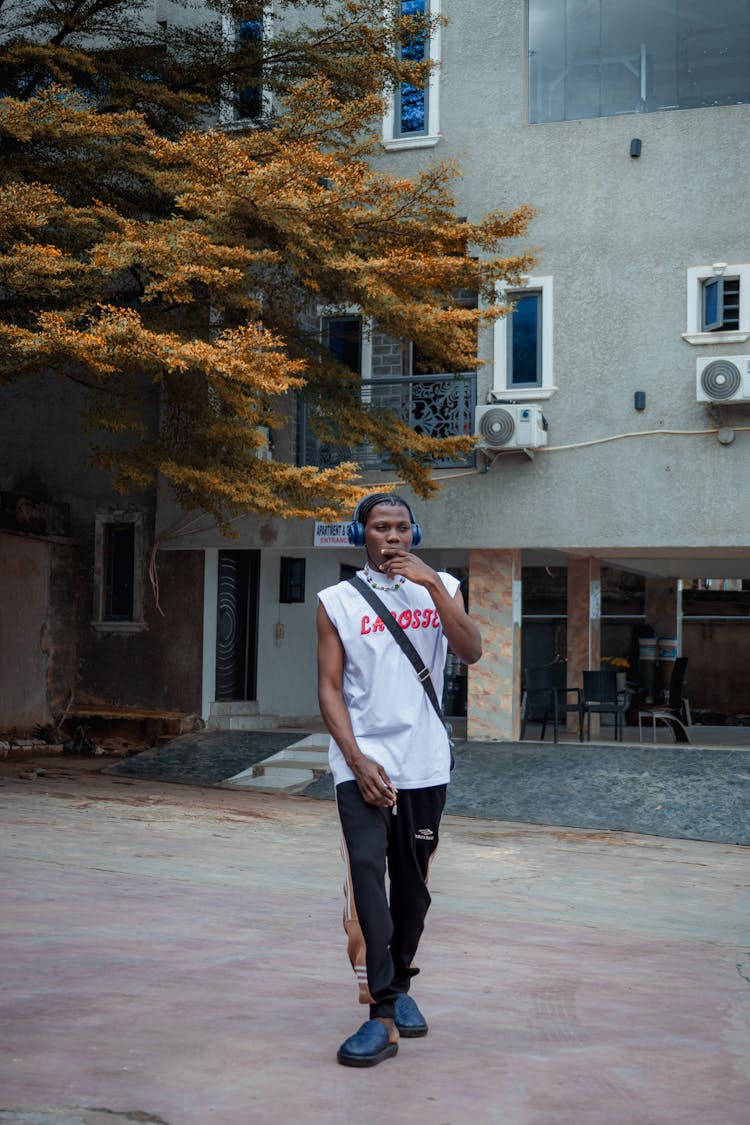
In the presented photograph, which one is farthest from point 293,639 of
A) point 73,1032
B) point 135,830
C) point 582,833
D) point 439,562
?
point 73,1032

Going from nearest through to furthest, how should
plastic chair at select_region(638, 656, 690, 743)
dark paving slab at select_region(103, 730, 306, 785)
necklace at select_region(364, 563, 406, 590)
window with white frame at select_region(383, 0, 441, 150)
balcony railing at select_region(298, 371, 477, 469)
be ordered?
necklace at select_region(364, 563, 406, 590), dark paving slab at select_region(103, 730, 306, 785), balcony railing at select_region(298, 371, 477, 469), window with white frame at select_region(383, 0, 441, 150), plastic chair at select_region(638, 656, 690, 743)

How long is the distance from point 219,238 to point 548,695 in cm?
673

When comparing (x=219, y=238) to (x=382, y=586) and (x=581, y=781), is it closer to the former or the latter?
(x=581, y=781)

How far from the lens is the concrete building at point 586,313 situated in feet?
51.6

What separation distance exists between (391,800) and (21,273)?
8.83 m

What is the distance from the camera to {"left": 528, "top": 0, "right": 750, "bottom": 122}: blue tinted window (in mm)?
15898

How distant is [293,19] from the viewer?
58.0 ft

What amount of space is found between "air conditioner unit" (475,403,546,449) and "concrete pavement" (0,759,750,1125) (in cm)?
662

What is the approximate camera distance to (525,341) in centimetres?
1662

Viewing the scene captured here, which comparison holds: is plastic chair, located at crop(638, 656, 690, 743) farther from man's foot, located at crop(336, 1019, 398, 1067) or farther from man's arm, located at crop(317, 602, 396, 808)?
man's foot, located at crop(336, 1019, 398, 1067)

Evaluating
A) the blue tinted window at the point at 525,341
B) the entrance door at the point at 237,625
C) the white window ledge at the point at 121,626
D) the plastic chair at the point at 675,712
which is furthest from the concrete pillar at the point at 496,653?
the white window ledge at the point at 121,626

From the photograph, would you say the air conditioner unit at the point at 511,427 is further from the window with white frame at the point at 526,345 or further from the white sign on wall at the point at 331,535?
the white sign on wall at the point at 331,535

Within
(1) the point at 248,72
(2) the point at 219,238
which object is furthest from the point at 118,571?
(2) the point at 219,238

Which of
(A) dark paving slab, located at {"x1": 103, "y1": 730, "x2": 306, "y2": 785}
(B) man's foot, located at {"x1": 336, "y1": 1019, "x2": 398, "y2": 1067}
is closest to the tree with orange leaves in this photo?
(A) dark paving slab, located at {"x1": 103, "y1": 730, "x2": 306, "y2": 785}
